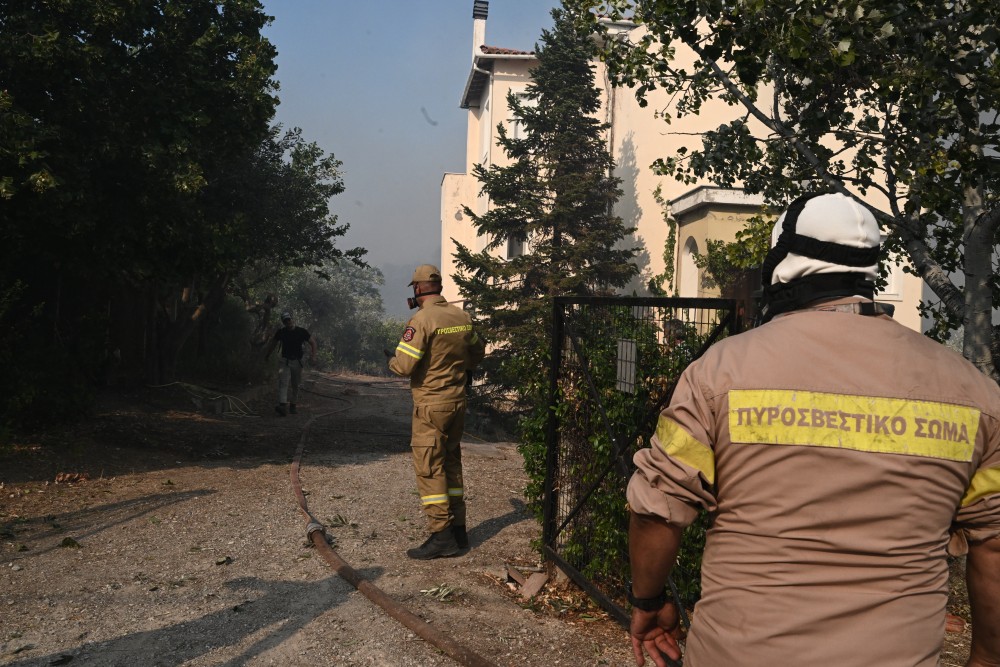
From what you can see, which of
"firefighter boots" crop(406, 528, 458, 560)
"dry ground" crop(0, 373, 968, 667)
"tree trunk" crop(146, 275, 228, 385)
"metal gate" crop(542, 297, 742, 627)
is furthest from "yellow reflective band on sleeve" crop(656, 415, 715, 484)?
"tree trunk" crop(146, 275, 228, 385)

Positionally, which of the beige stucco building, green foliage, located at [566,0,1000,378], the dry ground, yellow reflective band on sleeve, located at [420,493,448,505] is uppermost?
the beige stucco building

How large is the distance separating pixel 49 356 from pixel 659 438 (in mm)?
10958

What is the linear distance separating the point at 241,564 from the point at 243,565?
1.3 inches

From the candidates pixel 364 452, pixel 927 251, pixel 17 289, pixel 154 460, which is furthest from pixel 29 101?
pixel 927 251

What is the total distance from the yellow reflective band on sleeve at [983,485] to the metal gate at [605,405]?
7.83 ft

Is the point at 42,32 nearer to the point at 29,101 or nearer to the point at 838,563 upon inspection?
the point at 29,101

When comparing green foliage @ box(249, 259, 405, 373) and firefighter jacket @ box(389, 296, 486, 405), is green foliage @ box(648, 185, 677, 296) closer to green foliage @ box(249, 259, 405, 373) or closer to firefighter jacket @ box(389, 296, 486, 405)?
firefighter jacket @ box(389, 296, 486, 405)

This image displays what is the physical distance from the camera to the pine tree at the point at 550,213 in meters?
19.8

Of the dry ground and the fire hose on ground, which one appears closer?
the fire hose on ground

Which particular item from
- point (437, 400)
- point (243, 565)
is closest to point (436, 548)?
point (437, 400)

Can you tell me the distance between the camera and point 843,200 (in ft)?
6.86

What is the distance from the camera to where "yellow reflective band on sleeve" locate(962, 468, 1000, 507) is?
1.99m

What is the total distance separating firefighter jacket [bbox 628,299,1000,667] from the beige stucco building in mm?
8990

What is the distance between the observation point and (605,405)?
5.47 m
